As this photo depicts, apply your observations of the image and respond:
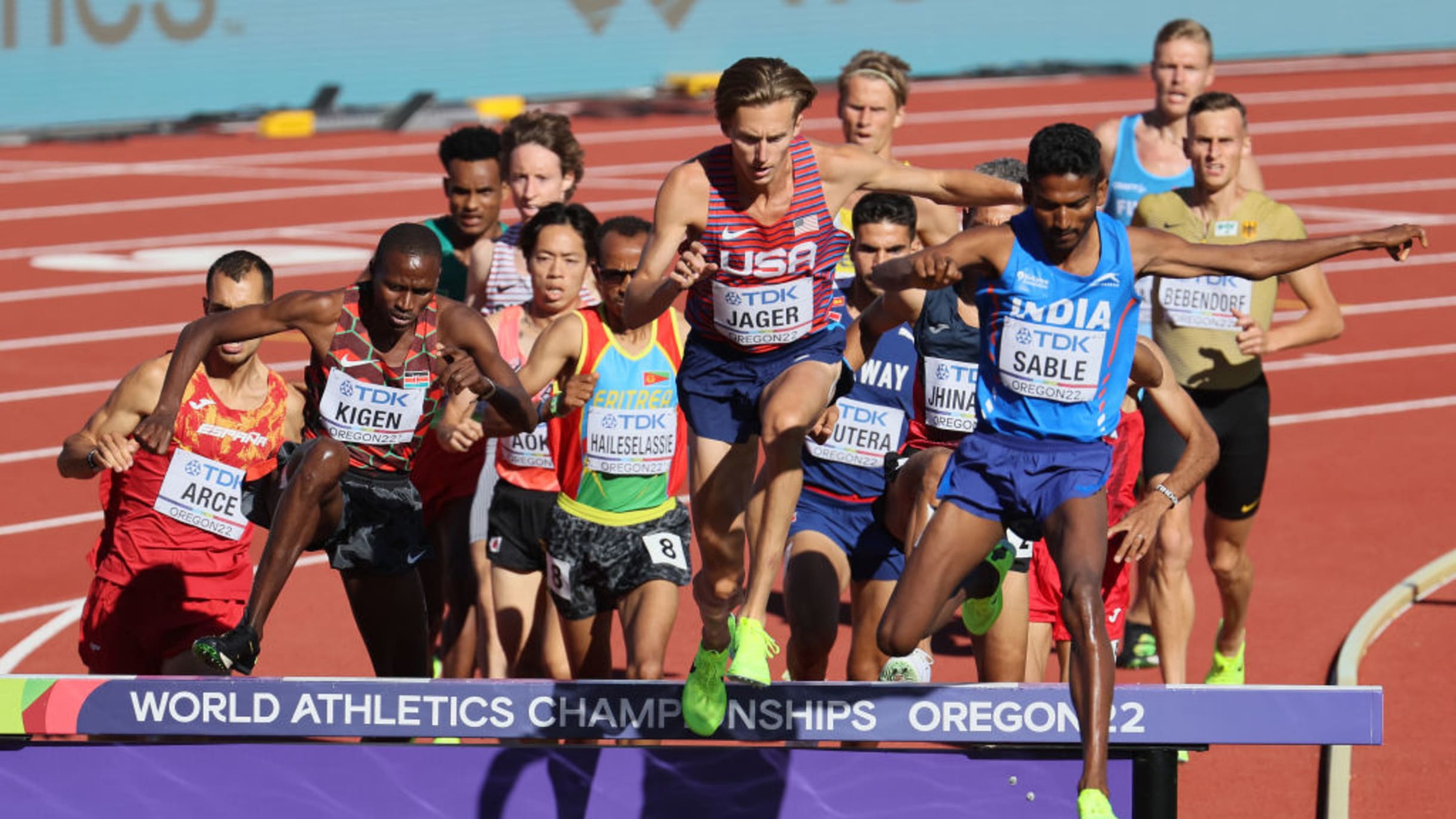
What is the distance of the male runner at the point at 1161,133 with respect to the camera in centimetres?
816

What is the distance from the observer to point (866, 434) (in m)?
6.53

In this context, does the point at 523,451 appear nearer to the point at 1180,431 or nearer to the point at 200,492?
the point at 200,492

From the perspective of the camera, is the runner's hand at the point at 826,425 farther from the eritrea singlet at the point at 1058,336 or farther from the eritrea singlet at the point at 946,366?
the eritrea singlet at the point at 1058,336

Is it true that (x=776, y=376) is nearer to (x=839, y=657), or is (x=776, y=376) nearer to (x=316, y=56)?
(x=839, y=657)

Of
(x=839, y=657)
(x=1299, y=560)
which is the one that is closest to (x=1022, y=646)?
(x=839, y=657)

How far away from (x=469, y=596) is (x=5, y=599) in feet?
9.26

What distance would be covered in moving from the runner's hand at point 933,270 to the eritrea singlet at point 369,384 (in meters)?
1.48

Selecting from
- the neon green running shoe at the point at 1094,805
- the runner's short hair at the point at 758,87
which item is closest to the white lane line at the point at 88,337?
the runner's short hair at the point at 758,87

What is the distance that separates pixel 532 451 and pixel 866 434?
1153 mm

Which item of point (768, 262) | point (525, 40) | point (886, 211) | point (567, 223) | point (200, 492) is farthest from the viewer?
point (525, 40)

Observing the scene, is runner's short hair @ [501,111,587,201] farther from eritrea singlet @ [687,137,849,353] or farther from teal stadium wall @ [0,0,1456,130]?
teal stadium wall @ [0,0,1456,130]

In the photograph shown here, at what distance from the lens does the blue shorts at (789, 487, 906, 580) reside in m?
6.48

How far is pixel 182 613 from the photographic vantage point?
6070 millimetres

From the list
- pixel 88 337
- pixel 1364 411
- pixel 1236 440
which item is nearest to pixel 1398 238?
pixel 1236 440
